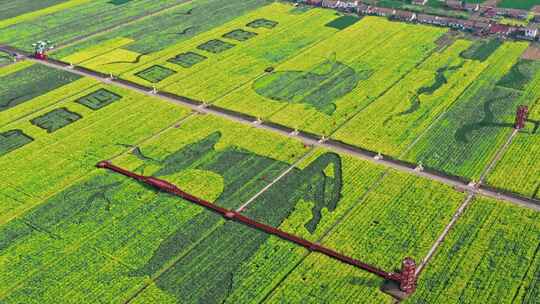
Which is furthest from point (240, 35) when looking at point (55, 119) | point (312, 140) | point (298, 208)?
point (298, 208)

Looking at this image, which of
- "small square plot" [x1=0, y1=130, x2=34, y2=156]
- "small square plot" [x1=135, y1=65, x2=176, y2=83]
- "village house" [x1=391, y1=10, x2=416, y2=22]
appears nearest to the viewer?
"small square plot" [x1=0, y1=130, x2=34, y2=156]

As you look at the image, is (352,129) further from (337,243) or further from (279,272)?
(279,272)

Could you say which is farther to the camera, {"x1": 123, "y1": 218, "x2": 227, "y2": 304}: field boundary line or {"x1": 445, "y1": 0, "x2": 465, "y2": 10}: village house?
{"x1": 445, "y1": 0, "x2": 465, "y2": 10}: village house

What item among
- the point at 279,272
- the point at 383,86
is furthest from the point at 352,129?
the point at 279,272

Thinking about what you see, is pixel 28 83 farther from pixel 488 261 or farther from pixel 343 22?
pixel 488 261

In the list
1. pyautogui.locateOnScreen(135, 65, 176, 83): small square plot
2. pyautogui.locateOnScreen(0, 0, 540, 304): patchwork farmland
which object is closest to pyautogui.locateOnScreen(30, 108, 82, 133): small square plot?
pyautogui.locateOnScreen(0, 0, 540, 304): patchwork farmland

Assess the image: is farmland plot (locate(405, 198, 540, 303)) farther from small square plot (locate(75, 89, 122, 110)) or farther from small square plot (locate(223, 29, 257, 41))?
small square plot (locate(223, 29, 257, 41))
